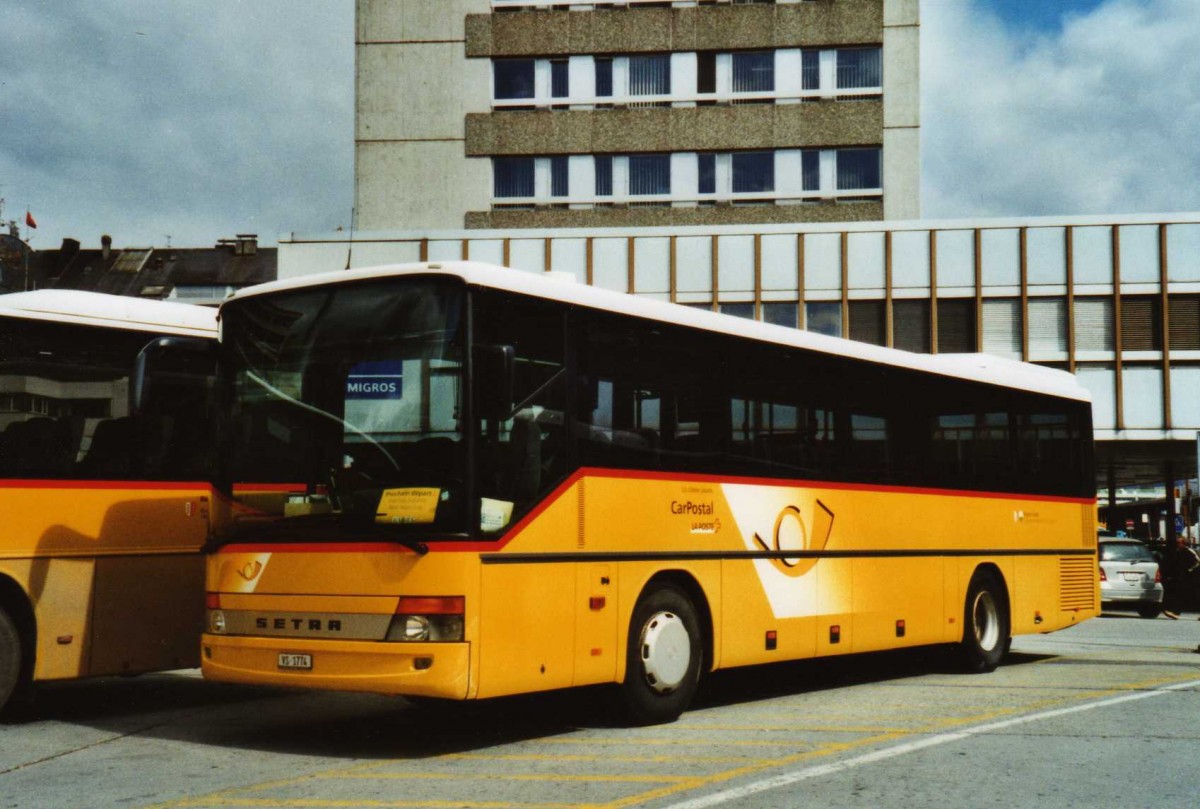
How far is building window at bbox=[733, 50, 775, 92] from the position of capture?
142 feet

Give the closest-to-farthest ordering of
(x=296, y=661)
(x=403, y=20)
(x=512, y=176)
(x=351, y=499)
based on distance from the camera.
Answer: (x=351, y=499), (x=296, y=661), (x=512, y=176), (x=403, y=20)

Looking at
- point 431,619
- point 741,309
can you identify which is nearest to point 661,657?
point 431,619

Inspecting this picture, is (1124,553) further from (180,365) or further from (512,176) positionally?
(180,365)

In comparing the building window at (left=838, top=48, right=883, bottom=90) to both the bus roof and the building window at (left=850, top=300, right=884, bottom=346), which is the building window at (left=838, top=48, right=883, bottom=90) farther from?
the bus roof

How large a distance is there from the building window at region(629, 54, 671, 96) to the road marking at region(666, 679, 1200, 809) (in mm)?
33056

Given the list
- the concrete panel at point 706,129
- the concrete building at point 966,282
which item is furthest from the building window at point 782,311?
the concrete panel at point 706,129

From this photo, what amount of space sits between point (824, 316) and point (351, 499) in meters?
29.3

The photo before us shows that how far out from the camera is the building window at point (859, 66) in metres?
43.1

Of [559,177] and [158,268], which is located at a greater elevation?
[158,268]

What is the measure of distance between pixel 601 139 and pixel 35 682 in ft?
112

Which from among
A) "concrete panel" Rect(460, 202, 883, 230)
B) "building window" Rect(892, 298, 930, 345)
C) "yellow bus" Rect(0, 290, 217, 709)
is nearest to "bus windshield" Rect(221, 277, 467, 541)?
"yellow bus" Rect(0, 290, 217, 709)

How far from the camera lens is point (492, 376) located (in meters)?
Result: 8.94

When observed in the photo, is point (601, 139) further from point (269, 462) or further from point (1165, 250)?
point (269, 462)

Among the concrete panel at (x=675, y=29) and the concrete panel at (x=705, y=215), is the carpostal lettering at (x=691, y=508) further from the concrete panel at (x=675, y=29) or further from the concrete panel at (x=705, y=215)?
the concrete panel at (x=675, y=29)
